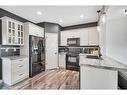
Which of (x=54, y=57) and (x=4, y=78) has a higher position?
(x=54, y=57)

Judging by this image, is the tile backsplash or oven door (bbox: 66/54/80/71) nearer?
the tile backsplash

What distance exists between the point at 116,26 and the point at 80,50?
3.14 m

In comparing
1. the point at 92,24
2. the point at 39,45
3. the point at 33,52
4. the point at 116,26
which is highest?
the point at 92,24

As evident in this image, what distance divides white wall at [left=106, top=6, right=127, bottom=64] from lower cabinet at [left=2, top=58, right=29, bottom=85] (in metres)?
2.75

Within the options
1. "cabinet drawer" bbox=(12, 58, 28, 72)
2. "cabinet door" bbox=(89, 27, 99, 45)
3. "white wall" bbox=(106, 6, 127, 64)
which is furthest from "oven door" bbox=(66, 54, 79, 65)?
"white wall" bbox=(106, 6, 127, 64)

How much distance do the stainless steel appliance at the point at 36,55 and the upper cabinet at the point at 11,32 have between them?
40 centimetres

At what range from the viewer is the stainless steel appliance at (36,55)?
371 centimetres

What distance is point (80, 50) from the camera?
5.17 m

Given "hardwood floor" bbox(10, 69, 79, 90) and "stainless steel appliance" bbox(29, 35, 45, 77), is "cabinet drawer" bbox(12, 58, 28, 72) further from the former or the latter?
"hardwood floor" bbox(10, 69, 79, 90)

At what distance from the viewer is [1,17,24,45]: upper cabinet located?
2991 millimetres

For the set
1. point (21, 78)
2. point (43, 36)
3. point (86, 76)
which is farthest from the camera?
point (43, 36)
